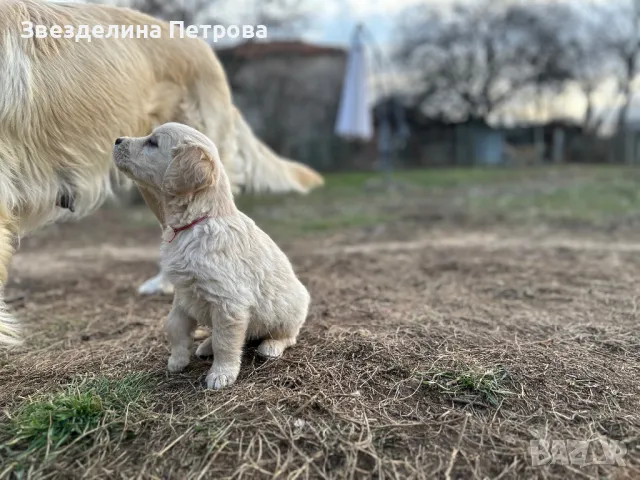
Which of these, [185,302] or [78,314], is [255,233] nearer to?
[185,302]

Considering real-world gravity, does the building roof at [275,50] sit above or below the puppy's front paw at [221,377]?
above

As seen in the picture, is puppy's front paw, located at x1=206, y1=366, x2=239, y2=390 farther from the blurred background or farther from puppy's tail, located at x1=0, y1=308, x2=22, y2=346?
the blurred background

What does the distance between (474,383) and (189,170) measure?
5.59ft

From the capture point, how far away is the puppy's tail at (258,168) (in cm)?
486

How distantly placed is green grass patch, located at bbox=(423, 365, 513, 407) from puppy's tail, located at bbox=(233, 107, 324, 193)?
2.92 metres

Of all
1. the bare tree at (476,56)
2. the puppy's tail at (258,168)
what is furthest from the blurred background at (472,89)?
the puppy's tail at (258,168)

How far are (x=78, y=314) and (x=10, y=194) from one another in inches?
52.5

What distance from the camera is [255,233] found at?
2.67 metres

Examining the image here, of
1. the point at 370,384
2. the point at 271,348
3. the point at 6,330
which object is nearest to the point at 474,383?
the point at 370,384

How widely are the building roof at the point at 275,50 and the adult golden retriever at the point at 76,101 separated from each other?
1201 cm

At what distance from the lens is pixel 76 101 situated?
3.35 metres

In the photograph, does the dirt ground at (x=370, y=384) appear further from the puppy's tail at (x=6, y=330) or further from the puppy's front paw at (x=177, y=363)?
the puppy's tail at (x=6, y=330)

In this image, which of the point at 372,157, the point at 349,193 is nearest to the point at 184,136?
the point at 349,193

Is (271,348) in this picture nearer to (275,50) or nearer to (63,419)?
(63,419)
